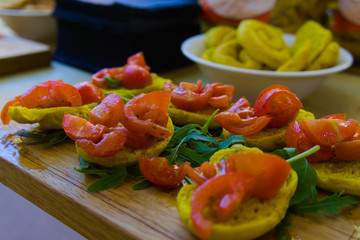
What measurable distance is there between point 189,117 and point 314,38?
0.94 m

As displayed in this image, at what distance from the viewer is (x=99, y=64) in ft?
7.06

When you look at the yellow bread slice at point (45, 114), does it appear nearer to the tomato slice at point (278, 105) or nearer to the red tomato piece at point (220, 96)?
the red tomato piece at point (220, 96)

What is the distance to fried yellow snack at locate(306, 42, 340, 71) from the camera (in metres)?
1.68

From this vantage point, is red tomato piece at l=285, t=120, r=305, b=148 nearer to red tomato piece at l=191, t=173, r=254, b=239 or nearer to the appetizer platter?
the appetizer platter

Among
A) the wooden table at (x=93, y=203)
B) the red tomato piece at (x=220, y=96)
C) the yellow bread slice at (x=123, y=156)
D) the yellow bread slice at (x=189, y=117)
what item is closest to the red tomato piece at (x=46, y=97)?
the wooden table at (x=93, y=203)

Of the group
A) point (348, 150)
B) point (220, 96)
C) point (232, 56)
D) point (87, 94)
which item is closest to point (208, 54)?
point (232, 56)

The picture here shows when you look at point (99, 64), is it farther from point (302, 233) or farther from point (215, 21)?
point (302, 233)

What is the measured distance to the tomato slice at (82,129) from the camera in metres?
0.99

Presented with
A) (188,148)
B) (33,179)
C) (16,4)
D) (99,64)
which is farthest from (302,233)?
(16,4)

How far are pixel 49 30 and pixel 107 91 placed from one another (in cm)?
177

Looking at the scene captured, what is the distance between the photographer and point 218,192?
0.75m

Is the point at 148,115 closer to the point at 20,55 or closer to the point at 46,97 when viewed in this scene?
the point at 46,97

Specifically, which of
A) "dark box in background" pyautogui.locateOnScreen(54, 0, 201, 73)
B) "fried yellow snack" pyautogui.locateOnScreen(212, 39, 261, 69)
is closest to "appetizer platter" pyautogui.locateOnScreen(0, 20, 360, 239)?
"fried yellow snack" pyautogui.locateOnScreen(212, 39, 261, 69)

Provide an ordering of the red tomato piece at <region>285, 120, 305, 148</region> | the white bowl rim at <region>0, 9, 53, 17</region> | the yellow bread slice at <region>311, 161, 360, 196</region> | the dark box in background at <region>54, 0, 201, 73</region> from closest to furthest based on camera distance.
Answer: the yellow bread slice at <region>311, 161, 360, 196</region> → the red tomato piece at <region>285, 120, 305, 148</region> → the dark box in background at <region>54, 0, 201, 73</region> → the white bowl rim at <region>0, 9, 53, 17</region>
